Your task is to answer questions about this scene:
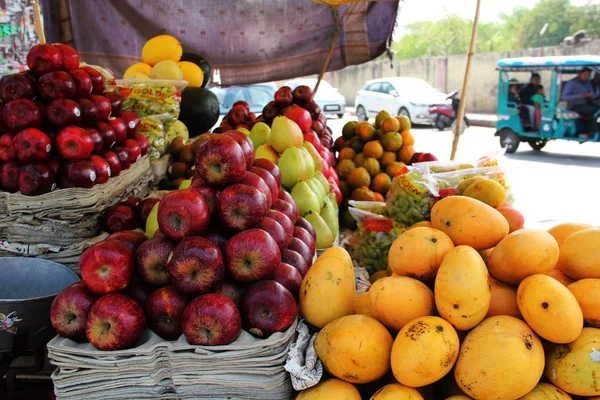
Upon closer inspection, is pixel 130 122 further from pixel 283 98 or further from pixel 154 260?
pixel 283 98

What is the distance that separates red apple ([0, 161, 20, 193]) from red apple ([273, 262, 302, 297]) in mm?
1359

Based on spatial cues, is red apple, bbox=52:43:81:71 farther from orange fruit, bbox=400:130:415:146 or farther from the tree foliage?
the tree foliage

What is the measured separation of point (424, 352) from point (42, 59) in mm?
2155

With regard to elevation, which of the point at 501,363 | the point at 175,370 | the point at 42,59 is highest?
the point at 42,59

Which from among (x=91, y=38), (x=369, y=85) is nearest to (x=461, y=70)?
(x=369, y=85)

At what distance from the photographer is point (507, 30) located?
3831cm

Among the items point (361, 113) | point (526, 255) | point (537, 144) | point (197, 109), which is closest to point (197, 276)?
point (526, 255)

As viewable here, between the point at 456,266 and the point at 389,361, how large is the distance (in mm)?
332

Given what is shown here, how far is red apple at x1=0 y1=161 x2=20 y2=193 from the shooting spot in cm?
210

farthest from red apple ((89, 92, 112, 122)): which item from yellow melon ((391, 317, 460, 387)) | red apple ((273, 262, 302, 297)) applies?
yellow melon ((391, 317, 460, 387))

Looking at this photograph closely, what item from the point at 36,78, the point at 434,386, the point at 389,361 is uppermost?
the point at 36,78

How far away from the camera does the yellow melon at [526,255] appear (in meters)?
1.34

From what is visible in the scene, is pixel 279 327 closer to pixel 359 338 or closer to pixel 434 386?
pixel 359 338

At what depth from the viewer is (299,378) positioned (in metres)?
1.33
